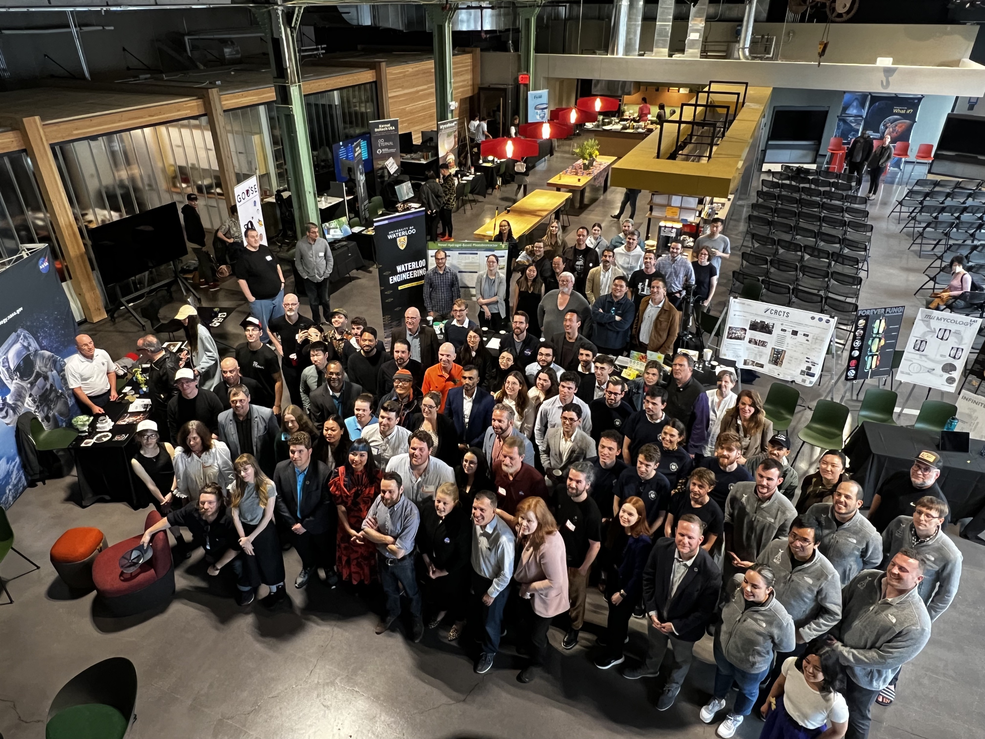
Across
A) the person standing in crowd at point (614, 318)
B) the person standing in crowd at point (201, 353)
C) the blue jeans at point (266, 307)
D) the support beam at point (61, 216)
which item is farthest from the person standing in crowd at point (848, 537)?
the support beam at point (61, 216)

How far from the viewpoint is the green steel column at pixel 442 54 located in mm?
13320

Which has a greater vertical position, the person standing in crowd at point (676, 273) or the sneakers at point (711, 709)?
the person standing in crowd at point (676, 273)

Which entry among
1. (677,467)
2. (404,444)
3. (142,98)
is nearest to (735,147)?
(677,467)

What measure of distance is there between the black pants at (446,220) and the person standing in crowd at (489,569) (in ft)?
28.7

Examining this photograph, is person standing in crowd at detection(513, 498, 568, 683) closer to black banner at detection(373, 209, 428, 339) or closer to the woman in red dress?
the woman in red dress

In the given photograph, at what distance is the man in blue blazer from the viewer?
4922 mm

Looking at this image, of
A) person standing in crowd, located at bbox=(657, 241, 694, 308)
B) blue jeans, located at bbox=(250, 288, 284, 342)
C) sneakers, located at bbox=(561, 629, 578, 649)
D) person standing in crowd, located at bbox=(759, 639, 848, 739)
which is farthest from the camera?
blue jeans, located at bbox=(250, 288, 284, 342)

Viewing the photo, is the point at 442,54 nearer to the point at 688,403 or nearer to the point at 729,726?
the point at 688,403

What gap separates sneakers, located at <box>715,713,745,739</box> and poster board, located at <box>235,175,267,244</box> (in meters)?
7.38

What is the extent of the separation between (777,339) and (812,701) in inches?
159

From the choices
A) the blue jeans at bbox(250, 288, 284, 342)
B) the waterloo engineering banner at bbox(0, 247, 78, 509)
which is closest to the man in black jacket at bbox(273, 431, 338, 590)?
the waterloo engineering banner at bbox(0, 247, 78, 509)

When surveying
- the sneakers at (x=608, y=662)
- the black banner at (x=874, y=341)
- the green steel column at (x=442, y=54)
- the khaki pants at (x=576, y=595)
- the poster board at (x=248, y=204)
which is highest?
the green steel column at (x=442, y=54)

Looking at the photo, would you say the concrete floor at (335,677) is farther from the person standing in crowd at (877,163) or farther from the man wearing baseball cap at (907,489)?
the person standing in crowd at (877,163)

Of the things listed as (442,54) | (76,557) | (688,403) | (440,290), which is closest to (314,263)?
(440,290)
